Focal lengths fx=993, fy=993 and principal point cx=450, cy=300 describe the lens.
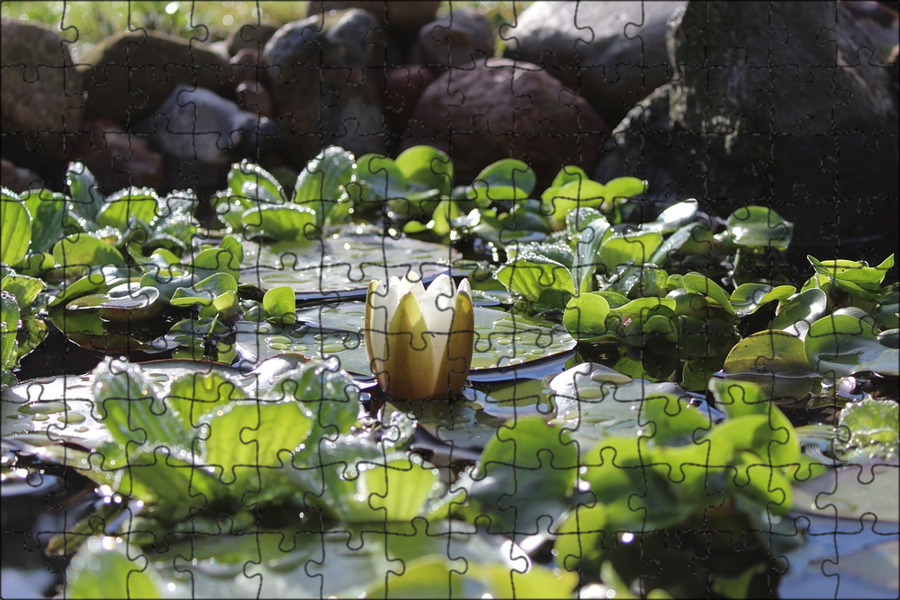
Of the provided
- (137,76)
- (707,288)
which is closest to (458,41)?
(137,76)

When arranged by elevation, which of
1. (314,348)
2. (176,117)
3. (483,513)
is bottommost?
(176,117)

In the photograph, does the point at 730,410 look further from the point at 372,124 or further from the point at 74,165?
the point at 372,124

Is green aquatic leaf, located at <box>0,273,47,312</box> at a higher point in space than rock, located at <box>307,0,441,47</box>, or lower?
higher

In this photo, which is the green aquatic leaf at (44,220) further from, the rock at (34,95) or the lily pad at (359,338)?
the rock at (34,95)

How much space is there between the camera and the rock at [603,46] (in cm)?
428

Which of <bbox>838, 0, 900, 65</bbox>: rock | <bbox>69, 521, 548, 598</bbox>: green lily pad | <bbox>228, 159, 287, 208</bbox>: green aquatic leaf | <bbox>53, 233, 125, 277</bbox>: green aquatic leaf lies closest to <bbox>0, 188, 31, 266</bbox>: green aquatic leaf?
<bbox>53, 233, 125, 277</bbox>: green aquatic leaf

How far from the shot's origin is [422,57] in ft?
16.6

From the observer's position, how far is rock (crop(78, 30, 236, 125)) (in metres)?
4.34

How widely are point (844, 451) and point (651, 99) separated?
228 cm

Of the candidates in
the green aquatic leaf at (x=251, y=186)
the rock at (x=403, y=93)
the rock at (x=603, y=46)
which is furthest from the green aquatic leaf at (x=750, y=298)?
the rock at (x=403, y=93)

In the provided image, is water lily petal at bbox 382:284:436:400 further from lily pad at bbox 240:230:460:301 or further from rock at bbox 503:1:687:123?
rock at bbox 503:1:687:123

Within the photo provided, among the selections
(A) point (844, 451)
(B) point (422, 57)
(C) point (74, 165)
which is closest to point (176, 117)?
(B) point (422, 57)

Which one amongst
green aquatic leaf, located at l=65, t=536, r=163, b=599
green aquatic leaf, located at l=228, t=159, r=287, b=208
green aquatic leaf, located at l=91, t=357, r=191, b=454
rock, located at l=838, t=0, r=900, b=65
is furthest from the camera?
rock, located at l=838, t=0, r=900, b=65

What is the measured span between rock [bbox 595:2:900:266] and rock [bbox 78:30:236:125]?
218 cm
